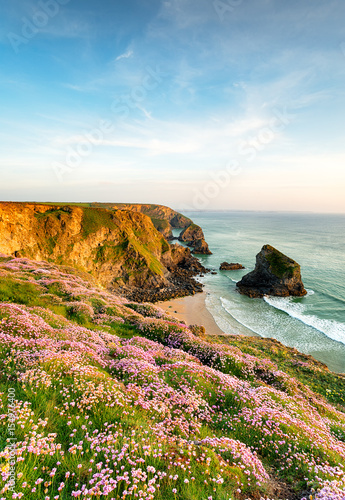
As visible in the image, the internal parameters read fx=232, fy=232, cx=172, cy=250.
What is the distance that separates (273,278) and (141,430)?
230ft

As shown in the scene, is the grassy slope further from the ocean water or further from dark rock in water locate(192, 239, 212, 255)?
dark rock in water locate(192, 239, 212, 255)

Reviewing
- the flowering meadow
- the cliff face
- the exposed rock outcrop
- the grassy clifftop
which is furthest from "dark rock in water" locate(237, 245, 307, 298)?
the exposed rock outcrop

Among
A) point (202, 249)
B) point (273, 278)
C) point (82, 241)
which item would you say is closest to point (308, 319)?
point (273, 278)

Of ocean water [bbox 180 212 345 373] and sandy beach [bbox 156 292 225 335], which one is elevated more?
ocean water [bbox 180 212 345 373]

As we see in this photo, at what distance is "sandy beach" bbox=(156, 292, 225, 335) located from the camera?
45922 mm

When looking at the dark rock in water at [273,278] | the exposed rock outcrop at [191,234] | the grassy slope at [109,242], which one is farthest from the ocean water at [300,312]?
the exposed rock outcrop at [191,234]

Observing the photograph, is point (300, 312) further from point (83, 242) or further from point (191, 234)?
point (191, 234)

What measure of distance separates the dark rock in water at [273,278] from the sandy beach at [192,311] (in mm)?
15138

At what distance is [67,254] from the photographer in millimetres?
61594

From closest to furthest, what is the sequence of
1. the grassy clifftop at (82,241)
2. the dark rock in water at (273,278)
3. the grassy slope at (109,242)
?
the grassy clifftop at (82,241) < the dark rock in water at (273,278) < the grassy slope at (109,242)

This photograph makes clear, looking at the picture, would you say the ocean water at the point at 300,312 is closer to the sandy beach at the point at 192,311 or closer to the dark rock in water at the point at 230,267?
the sandy beach at the point at 192,311

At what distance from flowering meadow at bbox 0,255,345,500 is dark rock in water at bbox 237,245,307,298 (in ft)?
187

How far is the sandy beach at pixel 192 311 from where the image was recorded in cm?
4592

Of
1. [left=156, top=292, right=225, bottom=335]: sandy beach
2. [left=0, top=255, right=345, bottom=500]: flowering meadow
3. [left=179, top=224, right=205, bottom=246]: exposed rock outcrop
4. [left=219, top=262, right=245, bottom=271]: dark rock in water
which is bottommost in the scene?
[left=156, top=292, right=225, bottom=335]: sandy beach
